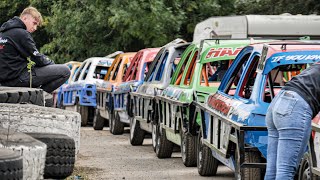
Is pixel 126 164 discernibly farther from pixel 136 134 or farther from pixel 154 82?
pixel 136 134

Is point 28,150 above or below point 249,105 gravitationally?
above

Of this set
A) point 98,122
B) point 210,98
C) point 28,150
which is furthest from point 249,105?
point 98,122

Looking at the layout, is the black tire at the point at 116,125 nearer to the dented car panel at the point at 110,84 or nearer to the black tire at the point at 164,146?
the dented car panel at the point at 110,84

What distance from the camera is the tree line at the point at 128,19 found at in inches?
1321

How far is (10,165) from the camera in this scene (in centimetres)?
570

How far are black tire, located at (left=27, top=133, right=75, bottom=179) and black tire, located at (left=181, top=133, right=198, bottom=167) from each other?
18.1ft

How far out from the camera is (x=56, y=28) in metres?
38.2

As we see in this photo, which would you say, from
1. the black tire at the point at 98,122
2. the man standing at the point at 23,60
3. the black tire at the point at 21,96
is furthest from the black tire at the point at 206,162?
the black tire at the point at 98,122

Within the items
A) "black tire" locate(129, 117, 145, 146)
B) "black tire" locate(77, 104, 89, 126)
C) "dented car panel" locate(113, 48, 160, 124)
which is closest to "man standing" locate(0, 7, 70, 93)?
"black tire" locate(129, 117, 145, 146)

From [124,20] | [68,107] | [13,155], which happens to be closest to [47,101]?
[13,155]

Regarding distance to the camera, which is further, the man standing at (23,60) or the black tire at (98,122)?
the black tire at (98,122)

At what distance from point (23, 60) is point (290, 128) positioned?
5.67 metres

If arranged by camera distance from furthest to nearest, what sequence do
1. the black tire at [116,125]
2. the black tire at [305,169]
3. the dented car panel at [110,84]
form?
the dented car panel at [110,84] → the black tire at [116,125] → the black tire at [305,169]

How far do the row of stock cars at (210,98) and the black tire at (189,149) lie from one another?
0.01m
